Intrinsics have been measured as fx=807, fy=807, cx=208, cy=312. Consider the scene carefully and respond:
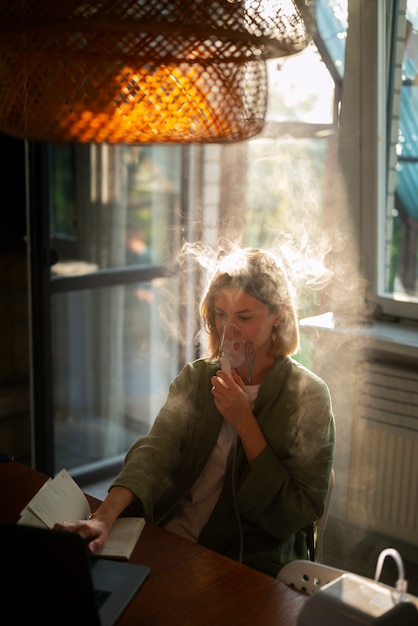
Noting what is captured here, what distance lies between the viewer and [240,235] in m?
2.62

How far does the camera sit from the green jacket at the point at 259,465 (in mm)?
1773

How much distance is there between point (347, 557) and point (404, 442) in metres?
0.45

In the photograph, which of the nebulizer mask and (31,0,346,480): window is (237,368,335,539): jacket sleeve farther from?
(31,0,346,480): window

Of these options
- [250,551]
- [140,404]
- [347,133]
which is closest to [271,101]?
[347,133]

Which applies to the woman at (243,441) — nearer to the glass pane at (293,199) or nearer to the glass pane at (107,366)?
the glass pane at (293,199)

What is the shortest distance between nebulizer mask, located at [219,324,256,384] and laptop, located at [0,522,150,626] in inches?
35.7

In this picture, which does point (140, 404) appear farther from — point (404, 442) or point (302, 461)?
point (302, 461)

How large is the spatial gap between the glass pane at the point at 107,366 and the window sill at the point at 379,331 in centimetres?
115

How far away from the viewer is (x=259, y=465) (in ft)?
5.82

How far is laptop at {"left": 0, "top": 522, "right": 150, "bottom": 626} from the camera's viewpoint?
1.12 m

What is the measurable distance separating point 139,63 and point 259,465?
0.91 metres

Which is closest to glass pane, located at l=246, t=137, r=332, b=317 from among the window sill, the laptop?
the window sill

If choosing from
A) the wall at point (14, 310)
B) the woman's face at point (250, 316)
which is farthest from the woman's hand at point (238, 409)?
the wall at point (14, 310)

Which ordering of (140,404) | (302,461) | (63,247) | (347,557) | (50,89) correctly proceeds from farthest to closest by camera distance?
(140,404), (63,247), (347,557), (302,461), (50,89)
